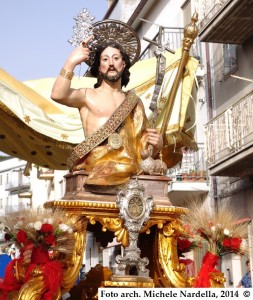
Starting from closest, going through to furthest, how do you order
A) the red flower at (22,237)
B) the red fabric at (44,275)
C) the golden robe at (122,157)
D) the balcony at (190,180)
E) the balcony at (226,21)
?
the red fabric at (44,275)
the red flower at (22,237)
the golden robe at (122,157)
the balcony at (226,21)
the balcony at (190,180)

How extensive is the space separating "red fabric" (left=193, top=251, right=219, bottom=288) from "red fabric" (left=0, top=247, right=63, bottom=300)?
99cm

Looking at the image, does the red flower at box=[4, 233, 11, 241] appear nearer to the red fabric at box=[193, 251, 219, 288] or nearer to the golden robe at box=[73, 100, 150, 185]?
the golden robe at box=[73, 100, 150, 185]

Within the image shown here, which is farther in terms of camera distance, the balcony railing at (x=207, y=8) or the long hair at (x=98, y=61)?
the balcony railing at (x=207, y=8)

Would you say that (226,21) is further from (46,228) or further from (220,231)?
(46,228)

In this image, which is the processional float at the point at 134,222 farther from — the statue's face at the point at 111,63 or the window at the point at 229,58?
the window at the point at 229,58

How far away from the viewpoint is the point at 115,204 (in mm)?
4805

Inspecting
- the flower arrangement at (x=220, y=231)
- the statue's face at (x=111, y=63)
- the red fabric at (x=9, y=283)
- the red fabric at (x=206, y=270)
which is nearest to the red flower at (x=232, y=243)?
the flower arrangement at (x=220, y=231)

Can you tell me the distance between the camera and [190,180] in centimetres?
1720

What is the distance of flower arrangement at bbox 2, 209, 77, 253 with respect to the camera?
440 cm

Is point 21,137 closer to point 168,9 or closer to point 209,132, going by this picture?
point 209,132

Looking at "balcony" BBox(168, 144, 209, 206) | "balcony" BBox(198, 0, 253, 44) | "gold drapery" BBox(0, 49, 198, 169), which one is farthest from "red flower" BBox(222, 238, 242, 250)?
"balcony" BBox(168, 144, 209, 206)

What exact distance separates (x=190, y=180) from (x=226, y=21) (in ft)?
13.4

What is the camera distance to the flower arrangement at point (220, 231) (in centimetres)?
507

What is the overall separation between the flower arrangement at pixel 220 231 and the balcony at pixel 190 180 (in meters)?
11.7
